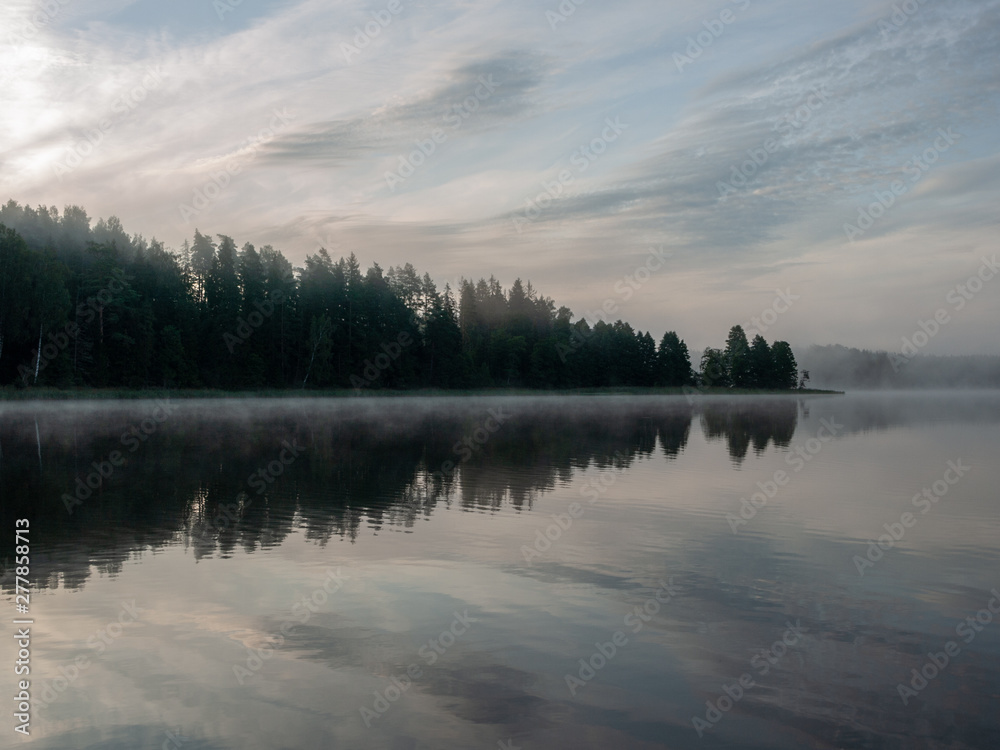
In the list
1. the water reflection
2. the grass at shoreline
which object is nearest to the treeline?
the grass at shoreline

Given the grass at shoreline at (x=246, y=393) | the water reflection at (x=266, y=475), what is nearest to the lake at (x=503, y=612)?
the water reflection at (x=266, y=475)

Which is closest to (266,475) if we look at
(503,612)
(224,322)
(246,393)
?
(503,612)

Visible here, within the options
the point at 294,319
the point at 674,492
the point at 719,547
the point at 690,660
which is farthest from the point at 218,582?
the point at 294,319

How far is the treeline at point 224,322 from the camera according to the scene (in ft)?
264

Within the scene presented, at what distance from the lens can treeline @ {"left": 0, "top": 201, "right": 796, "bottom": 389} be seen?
80.5 m

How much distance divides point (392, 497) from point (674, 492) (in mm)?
8370

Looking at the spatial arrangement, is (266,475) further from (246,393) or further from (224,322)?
(224,322)

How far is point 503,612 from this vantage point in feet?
34.6

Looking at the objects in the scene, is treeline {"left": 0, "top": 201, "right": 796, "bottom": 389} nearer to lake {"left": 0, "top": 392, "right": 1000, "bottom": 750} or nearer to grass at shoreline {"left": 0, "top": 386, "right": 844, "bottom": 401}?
grass at shoreline {"left": 0, "top": 386, "right": 844, "bottom": 401}

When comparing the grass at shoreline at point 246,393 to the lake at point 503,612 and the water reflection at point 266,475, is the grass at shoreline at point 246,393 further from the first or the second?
the lake at point 503,612

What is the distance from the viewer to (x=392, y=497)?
2058cm

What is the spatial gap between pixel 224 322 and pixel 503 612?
107m

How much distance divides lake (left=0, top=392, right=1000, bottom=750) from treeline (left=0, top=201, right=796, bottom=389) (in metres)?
66.9

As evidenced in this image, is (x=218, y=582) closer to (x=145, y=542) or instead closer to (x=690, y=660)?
(x=145, y=542)
